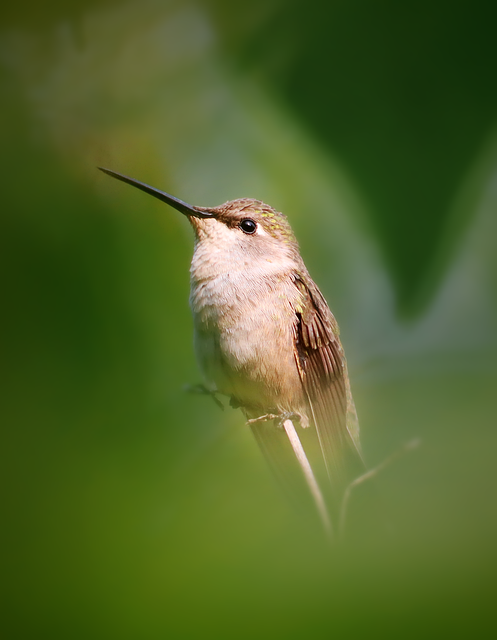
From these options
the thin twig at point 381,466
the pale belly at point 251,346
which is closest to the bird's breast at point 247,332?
the pale belly at point 251,346

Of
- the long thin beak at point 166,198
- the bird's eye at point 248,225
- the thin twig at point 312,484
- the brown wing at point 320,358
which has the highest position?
the long thin beak at point 166,198

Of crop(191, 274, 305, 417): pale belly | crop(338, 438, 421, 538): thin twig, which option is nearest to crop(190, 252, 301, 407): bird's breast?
crop(191, 274, 305, 417): pale belly

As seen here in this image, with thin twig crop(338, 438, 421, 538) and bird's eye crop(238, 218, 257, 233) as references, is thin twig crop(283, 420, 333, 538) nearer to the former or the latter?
thin twig crop(338, 438, 421, 538)

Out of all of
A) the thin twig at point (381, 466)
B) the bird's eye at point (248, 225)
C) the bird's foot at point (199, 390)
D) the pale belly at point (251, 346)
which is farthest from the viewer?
the bird's eye at point (248, 225)

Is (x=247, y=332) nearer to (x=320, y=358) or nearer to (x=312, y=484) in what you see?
(x=320, y=358)

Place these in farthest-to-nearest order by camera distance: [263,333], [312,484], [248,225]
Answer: [248,225] → [263,333] → [312,484]

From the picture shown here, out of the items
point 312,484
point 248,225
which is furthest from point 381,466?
point 248,225

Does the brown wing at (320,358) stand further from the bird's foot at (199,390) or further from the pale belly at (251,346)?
the bird's foot at (199,390)
